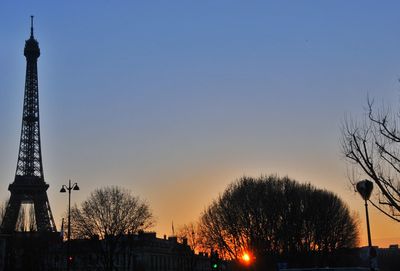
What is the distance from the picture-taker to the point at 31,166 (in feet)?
345

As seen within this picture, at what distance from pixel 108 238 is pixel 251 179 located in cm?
1915

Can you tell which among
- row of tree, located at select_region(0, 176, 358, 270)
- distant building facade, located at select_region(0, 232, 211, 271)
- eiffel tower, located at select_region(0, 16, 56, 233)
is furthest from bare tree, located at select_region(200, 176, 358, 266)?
eiffel tower, located at select_region(0, 16, 56, 233)

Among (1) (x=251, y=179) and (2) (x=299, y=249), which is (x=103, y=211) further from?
(2) (x=299, y=249)

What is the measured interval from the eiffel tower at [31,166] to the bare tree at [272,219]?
34747 mm

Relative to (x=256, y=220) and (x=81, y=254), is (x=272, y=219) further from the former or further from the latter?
(x=81, y=254)

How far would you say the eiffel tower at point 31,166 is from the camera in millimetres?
96688

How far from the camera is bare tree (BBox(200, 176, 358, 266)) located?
220 ft

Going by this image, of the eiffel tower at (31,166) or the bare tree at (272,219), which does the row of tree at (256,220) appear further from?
the eiffel tower at (31,166)

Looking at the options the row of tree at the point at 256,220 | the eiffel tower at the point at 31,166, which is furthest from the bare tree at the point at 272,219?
the eiffel tower at the point at 31,166

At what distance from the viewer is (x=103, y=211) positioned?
2970 inches

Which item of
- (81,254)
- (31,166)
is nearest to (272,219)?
(81,254)

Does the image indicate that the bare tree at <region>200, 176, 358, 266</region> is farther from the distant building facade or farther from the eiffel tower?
the eiffel tower

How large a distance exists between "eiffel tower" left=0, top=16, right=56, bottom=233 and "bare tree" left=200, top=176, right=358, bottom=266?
34.7 m

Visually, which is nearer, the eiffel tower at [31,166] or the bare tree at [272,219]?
the bare tree at [272,219]
